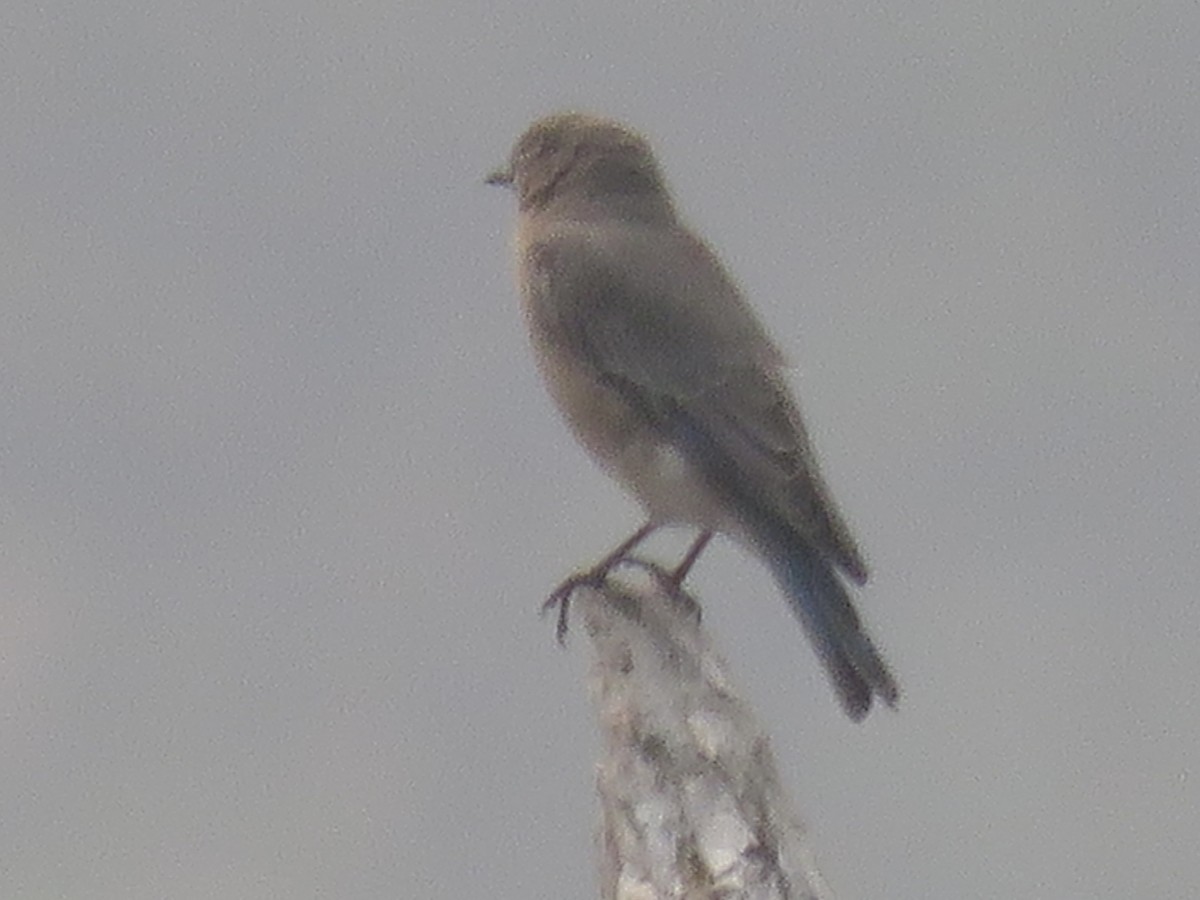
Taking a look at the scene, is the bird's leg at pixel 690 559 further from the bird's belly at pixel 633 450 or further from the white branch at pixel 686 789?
the white branch at pixel 686 789

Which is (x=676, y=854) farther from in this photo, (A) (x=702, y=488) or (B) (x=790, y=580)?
(A) (x=702, y=488)

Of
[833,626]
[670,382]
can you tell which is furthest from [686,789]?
[670,382]

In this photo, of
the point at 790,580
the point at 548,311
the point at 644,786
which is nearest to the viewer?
the point at 644,786

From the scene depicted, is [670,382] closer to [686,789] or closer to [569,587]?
[569,587]

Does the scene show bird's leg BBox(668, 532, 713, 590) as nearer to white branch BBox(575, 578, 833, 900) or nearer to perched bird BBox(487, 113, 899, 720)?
perched bird BBox(487, 113, 899, 720)

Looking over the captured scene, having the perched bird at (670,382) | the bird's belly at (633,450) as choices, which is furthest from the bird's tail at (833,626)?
the bird's belly at (633,450)

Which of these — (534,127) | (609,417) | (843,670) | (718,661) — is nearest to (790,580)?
(843,670)

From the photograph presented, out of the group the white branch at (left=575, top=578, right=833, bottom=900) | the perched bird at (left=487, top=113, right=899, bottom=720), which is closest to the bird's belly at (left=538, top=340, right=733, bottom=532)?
the perched bird at (left=487, top=113, right=899, bottom=720)
